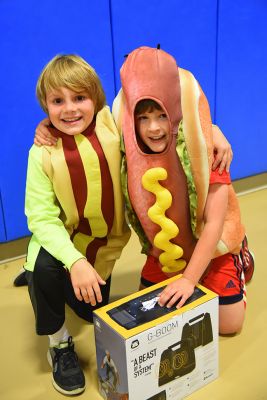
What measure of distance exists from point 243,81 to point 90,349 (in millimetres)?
1327

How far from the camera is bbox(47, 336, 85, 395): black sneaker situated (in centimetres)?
105

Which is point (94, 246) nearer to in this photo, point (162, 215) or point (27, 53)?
point (162, 215)

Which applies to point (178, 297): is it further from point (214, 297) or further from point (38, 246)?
point (38, 246)

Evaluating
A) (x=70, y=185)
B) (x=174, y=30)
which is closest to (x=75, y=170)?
(x=70, y=185)

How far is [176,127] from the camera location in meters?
1.01

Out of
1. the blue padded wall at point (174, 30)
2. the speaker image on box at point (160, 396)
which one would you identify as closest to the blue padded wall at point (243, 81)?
the blue padded wall at point (174, 30)

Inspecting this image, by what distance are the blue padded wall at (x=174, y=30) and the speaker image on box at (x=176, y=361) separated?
3.44ft

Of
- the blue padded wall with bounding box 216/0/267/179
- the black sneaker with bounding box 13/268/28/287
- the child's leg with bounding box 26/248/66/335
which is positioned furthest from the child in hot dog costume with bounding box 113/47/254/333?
the blue padded wall with bounding box 216/0/267/179

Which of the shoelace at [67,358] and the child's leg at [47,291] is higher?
the child's leg at [47,291]

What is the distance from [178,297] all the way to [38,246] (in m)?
0.35

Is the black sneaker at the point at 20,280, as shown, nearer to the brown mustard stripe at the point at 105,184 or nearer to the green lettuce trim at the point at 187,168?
the brown mustard stripe at the point at 105,184

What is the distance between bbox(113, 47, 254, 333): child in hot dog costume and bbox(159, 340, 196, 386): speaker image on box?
0.30 ft

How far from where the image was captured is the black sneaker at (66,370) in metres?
1.05

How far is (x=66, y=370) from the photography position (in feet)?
3.54
